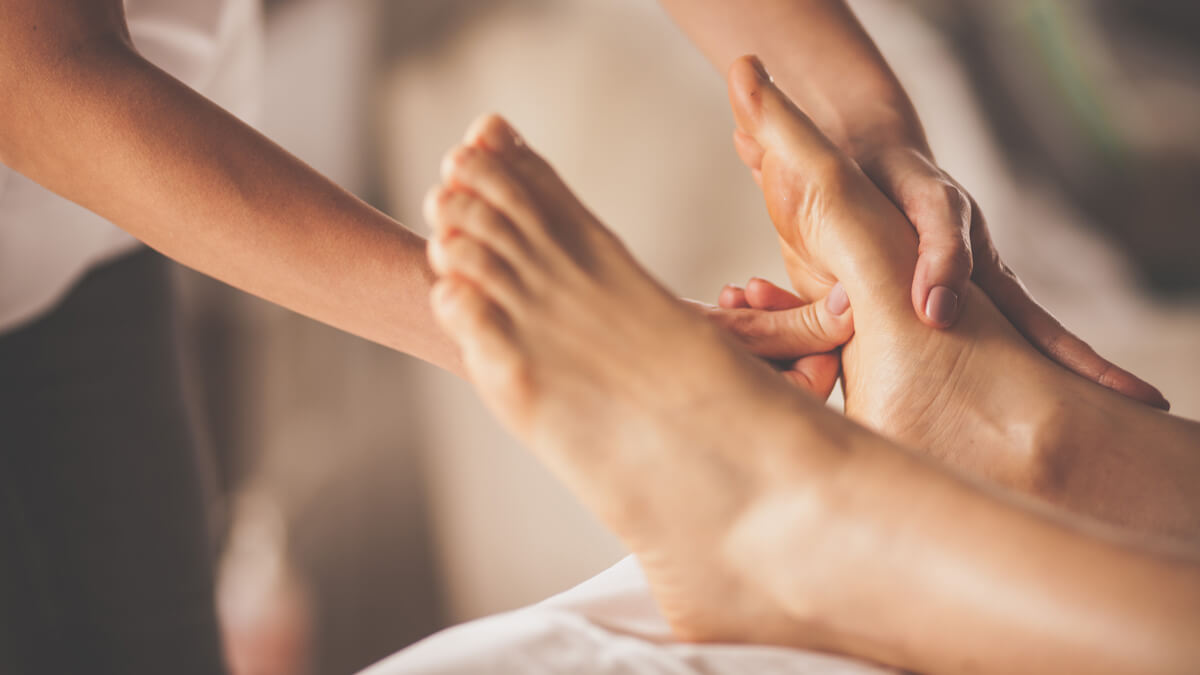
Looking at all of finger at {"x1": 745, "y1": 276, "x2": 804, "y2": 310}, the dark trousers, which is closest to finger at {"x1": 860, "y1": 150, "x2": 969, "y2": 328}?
finger at {"x1": 745, "y1": 276, "x2": 804, "y2": 310}

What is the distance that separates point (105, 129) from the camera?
1.53ft

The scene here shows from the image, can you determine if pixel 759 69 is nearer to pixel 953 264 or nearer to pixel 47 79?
pixel 953 264

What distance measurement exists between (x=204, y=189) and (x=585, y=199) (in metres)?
1.57

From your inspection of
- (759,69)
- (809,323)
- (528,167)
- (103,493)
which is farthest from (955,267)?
(103,493)

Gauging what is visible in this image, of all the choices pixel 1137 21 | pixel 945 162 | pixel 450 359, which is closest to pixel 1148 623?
pixel 450 359

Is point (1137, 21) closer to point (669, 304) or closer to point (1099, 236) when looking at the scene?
point (1099, 236)

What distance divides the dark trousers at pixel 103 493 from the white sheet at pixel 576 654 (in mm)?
551

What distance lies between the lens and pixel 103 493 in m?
0.90

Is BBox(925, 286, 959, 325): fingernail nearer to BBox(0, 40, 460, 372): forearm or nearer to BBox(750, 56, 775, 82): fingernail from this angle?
BBox(750, 56, 775, 82): fingernail

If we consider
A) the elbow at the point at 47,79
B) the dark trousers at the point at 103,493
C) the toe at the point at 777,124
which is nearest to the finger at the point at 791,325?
the toe at the point at 777,124

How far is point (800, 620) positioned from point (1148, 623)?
0.59 ft

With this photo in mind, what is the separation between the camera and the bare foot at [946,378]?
0.63 metres

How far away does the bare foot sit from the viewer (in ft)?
2.05

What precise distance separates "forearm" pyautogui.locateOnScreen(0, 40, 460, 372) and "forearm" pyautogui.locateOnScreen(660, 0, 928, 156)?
462 mm
